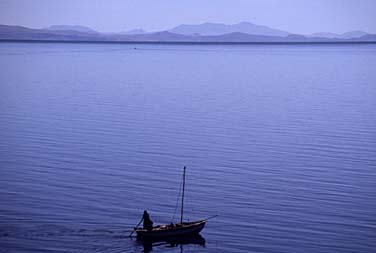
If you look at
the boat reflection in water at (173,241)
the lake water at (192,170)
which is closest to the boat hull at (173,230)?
the boat reflection in water at (173,241)

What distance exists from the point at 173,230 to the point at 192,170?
1320cm

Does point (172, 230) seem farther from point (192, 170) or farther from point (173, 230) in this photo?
point (192, 170)

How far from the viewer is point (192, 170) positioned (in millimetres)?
48250

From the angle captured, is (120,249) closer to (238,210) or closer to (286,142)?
(238,210)

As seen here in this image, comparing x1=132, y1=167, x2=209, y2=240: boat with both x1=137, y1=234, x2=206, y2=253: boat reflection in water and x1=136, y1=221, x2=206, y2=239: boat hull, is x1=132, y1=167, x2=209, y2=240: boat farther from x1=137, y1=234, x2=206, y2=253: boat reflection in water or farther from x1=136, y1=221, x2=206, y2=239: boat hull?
x1=137, y1=234, x2=206, y2=253: boat reflection in water

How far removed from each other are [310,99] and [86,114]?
35.1 m

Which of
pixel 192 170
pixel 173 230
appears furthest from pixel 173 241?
pixel 192 170

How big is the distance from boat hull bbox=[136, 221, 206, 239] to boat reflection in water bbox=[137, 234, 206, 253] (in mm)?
244

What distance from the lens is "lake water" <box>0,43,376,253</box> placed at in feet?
117

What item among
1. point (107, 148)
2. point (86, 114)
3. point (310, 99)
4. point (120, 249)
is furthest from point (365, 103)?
point (120, 249)

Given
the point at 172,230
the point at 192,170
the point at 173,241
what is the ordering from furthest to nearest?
the point at 192,170 → the point at 173,241 → the point at 172,230

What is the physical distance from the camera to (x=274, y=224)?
37125 mm

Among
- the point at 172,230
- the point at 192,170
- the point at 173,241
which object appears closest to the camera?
the point at 172,230

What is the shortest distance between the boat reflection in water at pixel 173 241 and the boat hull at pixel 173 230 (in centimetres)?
24
